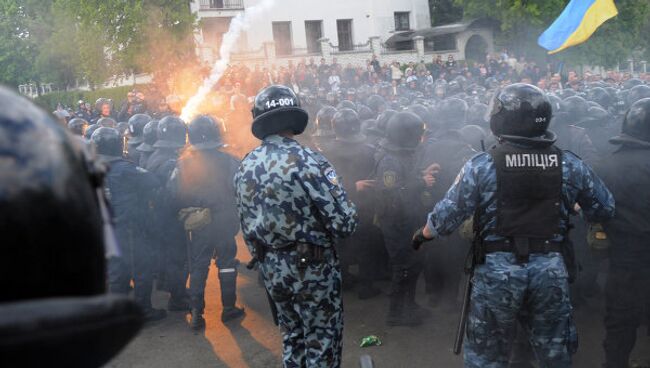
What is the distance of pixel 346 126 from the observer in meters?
7.16

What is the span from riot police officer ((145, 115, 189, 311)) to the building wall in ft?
98.7

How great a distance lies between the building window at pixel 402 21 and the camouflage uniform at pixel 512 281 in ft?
137

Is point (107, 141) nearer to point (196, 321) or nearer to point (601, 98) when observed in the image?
point (196, 321)

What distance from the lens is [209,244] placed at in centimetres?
659

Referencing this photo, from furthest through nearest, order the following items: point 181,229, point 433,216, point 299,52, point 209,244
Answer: point 299,52 < point 181,229 < point 209,244 < point 433,216

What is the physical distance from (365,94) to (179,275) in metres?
10.8

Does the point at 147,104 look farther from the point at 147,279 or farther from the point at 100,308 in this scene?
the point at 100,308

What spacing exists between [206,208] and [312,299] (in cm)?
274

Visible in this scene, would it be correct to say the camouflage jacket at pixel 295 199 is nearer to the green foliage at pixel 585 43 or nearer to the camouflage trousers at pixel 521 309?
the camouflage trousers at pixel 521 309

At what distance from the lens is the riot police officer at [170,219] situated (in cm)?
694

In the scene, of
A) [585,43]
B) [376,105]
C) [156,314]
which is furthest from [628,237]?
[585,43]

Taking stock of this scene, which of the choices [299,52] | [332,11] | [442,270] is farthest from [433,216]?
[332,11]

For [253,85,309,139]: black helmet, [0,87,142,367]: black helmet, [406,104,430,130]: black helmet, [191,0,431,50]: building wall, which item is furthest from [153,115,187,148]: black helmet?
[191,0,431,50]: building wall

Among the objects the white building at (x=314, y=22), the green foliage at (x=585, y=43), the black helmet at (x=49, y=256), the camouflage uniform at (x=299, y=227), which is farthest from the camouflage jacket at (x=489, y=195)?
the white building at (x=314, y=22)
